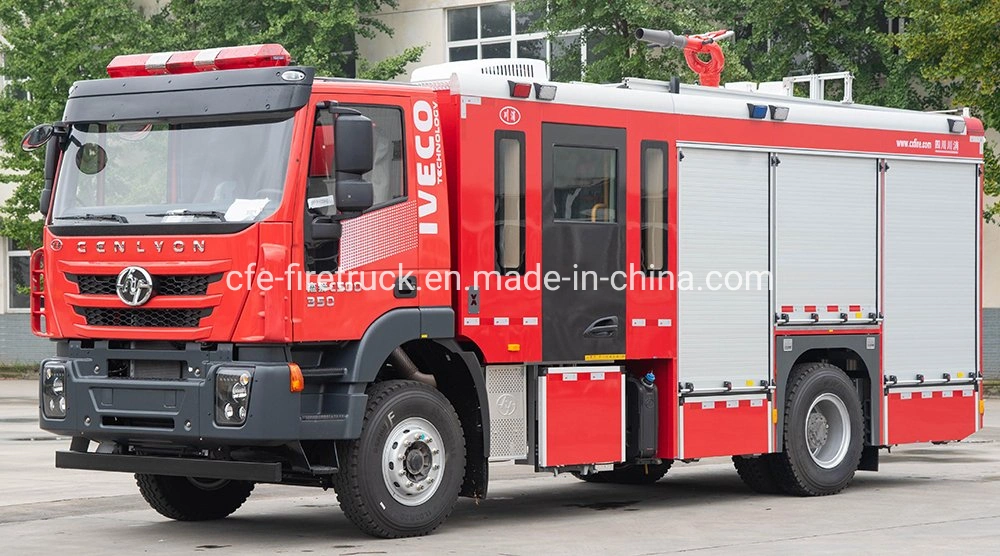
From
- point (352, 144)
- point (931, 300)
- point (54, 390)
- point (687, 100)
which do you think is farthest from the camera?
point (931, 300)

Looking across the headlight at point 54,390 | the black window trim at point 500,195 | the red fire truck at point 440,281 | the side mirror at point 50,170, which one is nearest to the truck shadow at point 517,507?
the red fire truck at point 440,281

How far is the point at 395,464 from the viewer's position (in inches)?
457

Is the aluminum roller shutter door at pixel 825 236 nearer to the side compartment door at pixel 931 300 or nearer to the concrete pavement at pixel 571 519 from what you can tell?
the side compartment door at pixel 931 300

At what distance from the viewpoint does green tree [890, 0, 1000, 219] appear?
27.6 meters

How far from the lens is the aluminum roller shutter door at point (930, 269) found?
50.0ft

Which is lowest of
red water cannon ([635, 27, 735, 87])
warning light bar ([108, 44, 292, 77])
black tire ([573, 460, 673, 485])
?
black tire ([573, 460, 673, 485])

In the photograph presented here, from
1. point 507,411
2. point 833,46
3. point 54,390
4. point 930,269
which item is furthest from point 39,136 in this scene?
point 833,46

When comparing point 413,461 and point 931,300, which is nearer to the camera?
point 413,461

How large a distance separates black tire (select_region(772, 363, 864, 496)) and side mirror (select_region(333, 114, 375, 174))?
16.5 ft

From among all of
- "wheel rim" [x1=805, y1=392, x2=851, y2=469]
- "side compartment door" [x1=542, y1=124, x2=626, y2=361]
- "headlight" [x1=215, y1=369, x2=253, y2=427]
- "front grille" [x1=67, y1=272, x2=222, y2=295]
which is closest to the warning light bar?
"front grille" [x1=67, y1=272, x2=222, y2=295]

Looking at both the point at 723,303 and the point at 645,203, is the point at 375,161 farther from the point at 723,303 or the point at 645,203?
the point at 723,303

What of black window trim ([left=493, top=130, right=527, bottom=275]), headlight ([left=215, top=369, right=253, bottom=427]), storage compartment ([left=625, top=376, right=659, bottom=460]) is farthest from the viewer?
storage compartment ([left=625, top=376, right=659, bottom=460])

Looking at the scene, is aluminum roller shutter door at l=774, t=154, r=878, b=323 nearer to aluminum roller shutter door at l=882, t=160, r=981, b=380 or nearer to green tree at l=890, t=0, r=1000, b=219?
aluminum roller shutter door at l=882, t=160, r=981, b=380

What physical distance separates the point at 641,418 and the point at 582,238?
150 centimetres
